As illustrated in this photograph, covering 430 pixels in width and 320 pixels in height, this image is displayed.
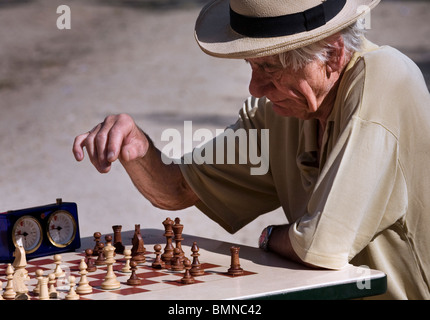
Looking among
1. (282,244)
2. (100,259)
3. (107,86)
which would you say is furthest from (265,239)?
(107,86)

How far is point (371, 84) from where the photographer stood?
2.51m

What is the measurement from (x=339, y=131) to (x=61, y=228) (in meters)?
0.95

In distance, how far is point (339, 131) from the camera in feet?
8.61

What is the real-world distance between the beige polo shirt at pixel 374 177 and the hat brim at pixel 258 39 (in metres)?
0.14

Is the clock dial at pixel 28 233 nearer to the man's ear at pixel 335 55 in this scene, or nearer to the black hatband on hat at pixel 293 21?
the black hatband on hat at pixel 293 21

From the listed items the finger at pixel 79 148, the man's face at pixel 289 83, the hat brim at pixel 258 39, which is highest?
the hat brim at pixel 258 39

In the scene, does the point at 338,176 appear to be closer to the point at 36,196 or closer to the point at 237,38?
the point at 237,38

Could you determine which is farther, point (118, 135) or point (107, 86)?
point (107, 86)

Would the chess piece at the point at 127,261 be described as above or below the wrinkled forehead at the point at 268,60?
below

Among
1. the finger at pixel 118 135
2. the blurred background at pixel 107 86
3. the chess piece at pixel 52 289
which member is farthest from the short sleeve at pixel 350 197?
the blurred background at pixel 107 86

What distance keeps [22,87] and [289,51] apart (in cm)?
757

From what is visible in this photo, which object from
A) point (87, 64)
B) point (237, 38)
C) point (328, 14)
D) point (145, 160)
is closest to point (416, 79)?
point (328, 14)

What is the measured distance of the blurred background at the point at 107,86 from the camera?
6344 mm

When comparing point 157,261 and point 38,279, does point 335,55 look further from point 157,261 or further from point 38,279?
point 38,279
